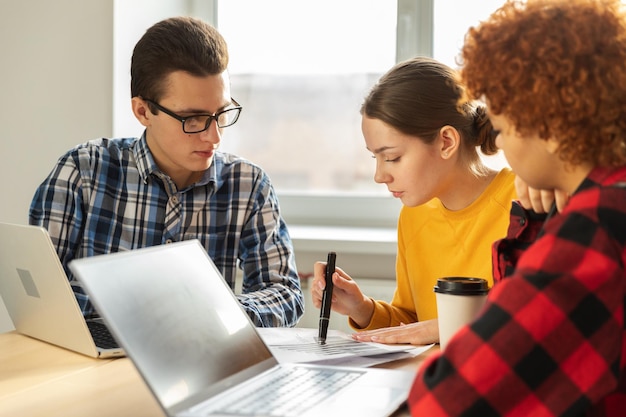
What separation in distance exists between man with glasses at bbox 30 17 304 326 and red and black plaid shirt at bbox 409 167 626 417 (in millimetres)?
963

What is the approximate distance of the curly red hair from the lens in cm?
82

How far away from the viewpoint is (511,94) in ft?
2.79

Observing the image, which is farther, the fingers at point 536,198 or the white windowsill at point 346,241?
the white windowsill at point 346,241

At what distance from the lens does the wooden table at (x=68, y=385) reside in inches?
38.8

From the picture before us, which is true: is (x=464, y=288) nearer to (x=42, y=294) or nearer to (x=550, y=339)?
(x=550, y=339)

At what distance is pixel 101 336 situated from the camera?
1359mm

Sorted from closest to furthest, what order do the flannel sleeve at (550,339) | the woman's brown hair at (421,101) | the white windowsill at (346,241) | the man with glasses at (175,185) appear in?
the flannel sleeve at (550,339) → the woman's brown hair at (421,101) → the man with glasses at (175,185) → the white windowsill at (346,241)

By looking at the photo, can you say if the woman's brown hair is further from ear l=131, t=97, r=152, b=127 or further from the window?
the window

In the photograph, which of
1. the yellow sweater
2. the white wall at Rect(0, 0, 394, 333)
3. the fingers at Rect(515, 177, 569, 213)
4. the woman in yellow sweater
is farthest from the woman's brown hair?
the white wall at Rect(0, 0, 394, 333)

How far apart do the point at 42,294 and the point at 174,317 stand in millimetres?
424

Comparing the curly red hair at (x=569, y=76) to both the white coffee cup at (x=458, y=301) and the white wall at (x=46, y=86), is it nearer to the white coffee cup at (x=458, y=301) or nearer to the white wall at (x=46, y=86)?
the white coffee cup at (x=458, y=301)

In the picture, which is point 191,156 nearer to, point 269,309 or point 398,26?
point 269,309

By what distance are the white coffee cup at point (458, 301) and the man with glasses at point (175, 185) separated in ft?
1.99

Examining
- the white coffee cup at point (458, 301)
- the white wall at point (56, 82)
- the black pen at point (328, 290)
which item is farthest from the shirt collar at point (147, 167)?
the white coffee cup at point (458, 301)
